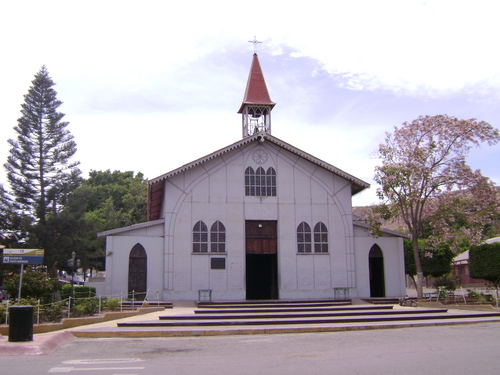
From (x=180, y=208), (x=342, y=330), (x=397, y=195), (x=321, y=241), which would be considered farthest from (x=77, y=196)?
(x=342, y=330)

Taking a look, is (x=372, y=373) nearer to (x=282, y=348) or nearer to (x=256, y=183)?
(x=282, y=348)

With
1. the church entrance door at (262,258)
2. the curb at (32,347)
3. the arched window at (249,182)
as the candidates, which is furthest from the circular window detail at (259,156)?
the curb at (32,347)

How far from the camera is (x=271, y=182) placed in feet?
87.7

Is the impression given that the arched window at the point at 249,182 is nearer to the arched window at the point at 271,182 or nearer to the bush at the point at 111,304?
the arched window at the point at 271,182

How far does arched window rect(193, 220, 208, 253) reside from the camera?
25.6 metres

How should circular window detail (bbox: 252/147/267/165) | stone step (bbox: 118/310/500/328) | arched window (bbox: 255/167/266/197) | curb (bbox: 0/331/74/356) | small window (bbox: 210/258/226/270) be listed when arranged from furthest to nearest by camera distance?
circular window detail (bbox: 252/147/267/165), arched window (bbox: 255/167/266/197), small window (bbox: 210/258/226/270), stone step (bbox: 118/310/500/328), curb (bbox: 0/331/74/356)

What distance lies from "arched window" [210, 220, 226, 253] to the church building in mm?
52

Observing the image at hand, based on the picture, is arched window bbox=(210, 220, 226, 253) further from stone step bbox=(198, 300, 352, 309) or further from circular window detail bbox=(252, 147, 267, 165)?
circular window detail bbox=(252, 147, 267, 165)

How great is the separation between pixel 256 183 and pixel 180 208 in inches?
167

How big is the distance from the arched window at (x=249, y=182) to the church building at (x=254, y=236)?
0.05m

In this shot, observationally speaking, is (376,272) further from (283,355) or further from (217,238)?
(283,355)

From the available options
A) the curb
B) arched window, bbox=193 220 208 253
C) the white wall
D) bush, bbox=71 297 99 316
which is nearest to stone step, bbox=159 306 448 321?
bush, bbox=71 297 99 316

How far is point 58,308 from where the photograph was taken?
16.9 meters

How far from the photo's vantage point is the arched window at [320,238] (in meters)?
26.4
